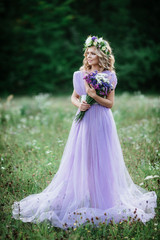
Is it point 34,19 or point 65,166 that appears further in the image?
point 34,19

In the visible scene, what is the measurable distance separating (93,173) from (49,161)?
4.52 feet

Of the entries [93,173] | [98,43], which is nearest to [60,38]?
[98,43]

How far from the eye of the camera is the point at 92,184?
3088mm

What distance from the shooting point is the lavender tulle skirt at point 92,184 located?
2.98m

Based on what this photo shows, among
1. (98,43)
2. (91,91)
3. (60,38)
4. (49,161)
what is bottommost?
(49,161)

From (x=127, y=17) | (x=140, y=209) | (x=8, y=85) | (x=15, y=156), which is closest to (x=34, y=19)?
(x=8, y=85)

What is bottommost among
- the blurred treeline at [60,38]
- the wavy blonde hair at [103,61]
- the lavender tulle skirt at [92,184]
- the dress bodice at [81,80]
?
the lavender tulle skirt at [92,184]

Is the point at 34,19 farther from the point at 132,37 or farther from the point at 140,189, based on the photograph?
the point at 140,189

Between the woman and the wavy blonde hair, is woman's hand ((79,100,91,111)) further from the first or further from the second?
the wavy blonde hair

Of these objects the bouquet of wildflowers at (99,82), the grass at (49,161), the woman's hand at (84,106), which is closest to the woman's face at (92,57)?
the bouquet of wildflowers at (99,82)

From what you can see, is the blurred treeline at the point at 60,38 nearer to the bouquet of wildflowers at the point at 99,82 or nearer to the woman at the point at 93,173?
the woman at the point at 93,173

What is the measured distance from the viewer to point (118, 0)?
51.2 feet

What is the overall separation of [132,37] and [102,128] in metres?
13.8

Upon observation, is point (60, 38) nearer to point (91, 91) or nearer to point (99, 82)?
point (91, 91)
